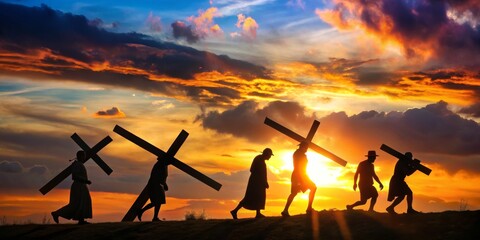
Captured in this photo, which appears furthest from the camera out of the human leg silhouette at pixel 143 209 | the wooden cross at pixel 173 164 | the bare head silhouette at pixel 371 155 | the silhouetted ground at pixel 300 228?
the wooden cross at pixel 173 164

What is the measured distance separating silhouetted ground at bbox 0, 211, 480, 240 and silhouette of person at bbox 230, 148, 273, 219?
146 cm

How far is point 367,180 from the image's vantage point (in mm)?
25766

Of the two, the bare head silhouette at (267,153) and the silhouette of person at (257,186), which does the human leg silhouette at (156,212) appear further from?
the bare head silhouette at (267,153)

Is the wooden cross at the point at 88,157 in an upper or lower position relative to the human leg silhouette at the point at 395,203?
upper

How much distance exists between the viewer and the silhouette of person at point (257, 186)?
25.5 meters

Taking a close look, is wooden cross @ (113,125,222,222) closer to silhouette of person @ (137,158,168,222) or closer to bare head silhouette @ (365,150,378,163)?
silhouette of person @ (137,158,168,222)

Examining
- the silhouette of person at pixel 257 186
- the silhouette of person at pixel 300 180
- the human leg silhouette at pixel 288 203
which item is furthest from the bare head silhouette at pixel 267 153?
the human leg silhouette at pixel 288 203

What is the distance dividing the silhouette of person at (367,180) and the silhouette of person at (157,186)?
7872 mm

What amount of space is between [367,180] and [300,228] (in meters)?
5.59

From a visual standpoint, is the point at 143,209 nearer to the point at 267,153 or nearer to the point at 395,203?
the point at 267,153

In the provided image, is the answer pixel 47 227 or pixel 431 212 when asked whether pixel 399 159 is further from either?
pixel 47 227

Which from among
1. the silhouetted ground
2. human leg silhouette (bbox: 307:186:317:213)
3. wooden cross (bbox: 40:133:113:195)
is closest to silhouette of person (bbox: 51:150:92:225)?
the silhouetted ground

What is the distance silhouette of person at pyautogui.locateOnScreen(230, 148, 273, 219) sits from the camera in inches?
1003

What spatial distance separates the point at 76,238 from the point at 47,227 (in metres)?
3.55
